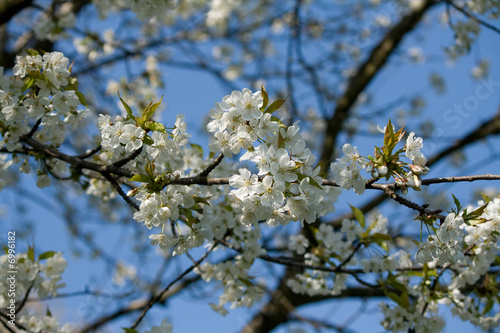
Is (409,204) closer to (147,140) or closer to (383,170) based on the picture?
(383,170)

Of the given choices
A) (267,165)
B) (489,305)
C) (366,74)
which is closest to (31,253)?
(267,165)

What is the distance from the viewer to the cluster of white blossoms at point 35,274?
2.12 meters

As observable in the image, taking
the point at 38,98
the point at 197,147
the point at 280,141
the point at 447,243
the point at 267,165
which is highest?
the point at 197,147

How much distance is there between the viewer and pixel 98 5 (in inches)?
124

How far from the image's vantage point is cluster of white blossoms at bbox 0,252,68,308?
212 cm

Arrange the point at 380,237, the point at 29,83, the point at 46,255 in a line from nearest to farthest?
the point at 29,83, the point at 380,237, the point at 46,255

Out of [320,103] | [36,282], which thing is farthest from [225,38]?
[36,282]

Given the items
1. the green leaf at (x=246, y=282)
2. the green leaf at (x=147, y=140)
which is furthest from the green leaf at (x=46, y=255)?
the green leaf at (x=147, y=140)

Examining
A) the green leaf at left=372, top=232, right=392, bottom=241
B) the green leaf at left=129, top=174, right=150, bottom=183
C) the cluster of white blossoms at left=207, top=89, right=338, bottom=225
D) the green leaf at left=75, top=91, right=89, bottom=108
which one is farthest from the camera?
the green leaf at left=372, top=232, right=392, bottom=241

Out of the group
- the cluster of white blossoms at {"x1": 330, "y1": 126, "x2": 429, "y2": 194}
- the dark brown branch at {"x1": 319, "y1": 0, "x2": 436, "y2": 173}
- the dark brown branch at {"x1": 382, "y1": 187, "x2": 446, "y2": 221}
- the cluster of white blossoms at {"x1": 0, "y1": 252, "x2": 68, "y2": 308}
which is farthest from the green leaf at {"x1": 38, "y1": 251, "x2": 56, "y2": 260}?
the dark brown branch at {"x1": 319, "y1": 0, "x2": 436, "y2": 173}

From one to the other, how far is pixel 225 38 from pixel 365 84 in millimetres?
2027

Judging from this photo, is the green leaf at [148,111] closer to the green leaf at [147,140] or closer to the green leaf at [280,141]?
the green leaf at [147,140]

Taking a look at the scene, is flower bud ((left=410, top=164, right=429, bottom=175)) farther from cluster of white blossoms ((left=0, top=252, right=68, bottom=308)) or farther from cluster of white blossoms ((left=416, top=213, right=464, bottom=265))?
cluster of white blossoms ((left=0, top=252, right=68, bottom=308))

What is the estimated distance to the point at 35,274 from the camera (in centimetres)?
212
